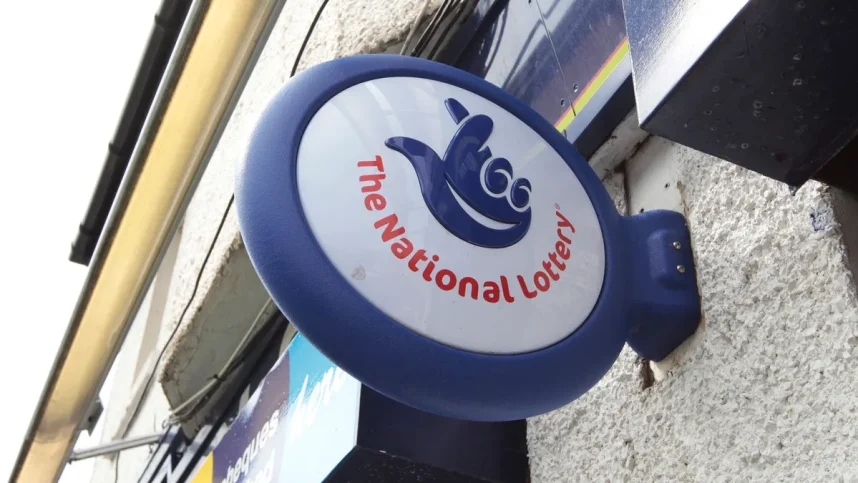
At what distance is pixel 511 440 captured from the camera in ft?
5.83

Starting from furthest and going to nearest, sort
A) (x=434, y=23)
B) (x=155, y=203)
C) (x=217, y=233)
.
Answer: (x=217, y=233), (x=155, y=203), (x=434, y=23)

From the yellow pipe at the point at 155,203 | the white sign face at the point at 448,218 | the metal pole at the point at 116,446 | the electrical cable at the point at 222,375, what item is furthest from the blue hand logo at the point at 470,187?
the metal pole at the point at 116,446

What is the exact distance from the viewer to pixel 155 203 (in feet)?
8.84

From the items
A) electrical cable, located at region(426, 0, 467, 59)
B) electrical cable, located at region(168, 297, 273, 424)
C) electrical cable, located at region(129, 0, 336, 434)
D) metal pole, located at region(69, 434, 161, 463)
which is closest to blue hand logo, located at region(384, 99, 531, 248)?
electrical cable, located at region(426, 0, 467, 59)

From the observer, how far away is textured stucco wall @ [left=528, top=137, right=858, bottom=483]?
1142 millimetres

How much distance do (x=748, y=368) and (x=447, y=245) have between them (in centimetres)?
50

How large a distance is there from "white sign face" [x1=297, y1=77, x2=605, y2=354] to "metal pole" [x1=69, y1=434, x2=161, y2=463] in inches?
135

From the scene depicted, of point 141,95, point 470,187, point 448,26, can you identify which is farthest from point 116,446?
point 470,187

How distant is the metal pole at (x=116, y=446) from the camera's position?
14.1 ft

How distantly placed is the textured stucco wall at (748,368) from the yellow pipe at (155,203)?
1259 mm

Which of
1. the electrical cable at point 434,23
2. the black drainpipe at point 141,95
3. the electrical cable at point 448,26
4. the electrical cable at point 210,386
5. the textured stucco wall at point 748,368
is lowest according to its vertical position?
the textured stucco wall at point 748,368

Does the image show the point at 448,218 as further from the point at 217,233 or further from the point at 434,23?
the point at 217,233

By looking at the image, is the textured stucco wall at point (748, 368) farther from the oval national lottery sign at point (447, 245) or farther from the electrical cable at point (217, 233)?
the electrical cable at point (217, 233)

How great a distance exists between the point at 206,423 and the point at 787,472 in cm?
310
